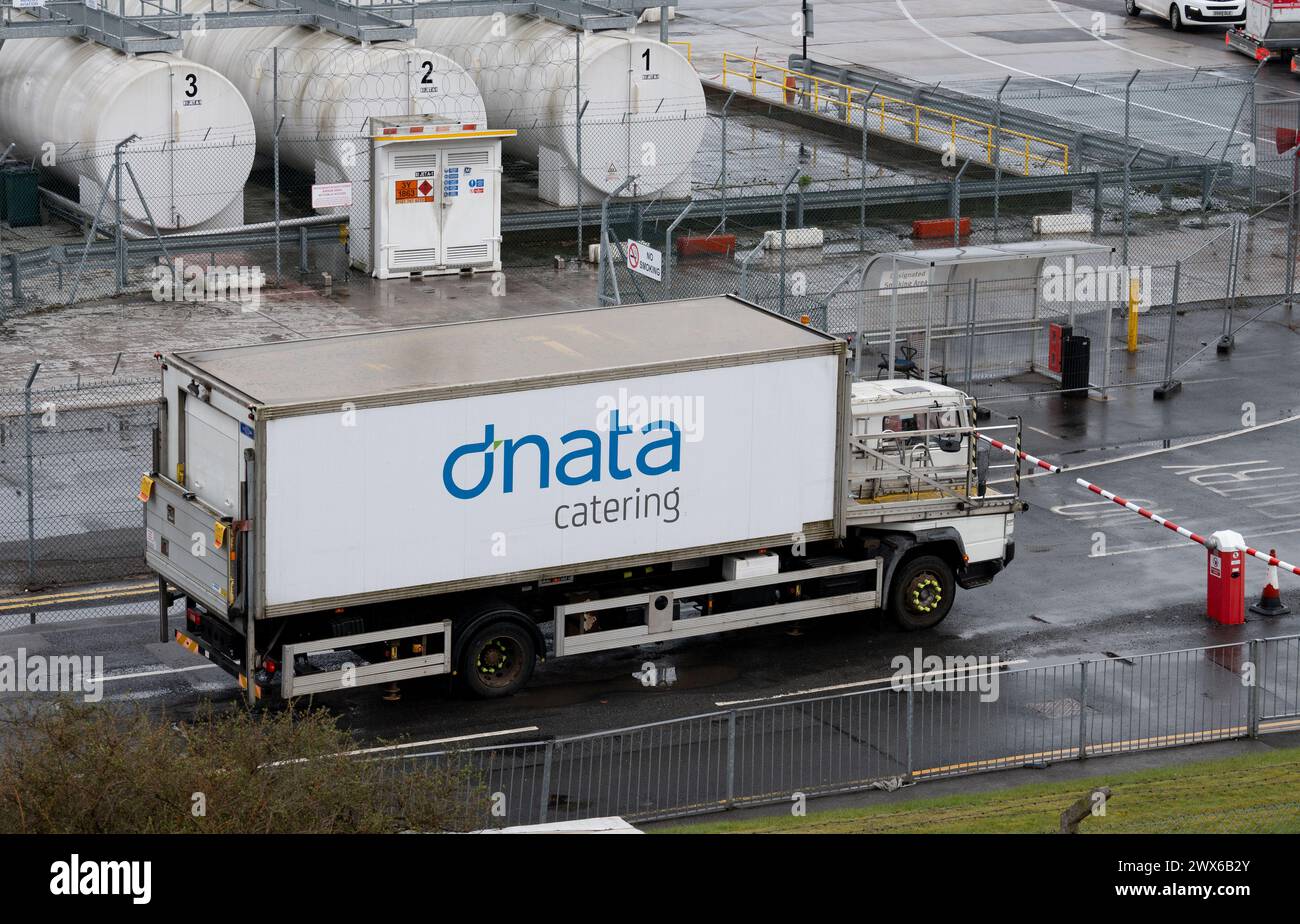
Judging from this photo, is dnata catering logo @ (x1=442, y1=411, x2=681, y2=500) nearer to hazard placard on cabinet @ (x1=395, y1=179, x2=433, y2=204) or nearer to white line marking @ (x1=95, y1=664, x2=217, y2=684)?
white line marking @ (x1=95, y1=664, x2=217, y2=684)

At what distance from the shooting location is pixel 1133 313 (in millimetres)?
31656

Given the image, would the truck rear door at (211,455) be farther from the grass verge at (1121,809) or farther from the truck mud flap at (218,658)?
the grass verge at (1121,809)

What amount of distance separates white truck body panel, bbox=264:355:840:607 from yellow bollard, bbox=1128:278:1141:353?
1288 centimetres

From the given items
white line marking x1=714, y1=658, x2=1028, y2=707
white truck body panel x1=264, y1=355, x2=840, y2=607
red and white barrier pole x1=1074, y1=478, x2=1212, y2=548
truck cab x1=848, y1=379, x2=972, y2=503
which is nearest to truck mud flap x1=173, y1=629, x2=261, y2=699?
white truck body panel x1=264, y1=355, x2=840, y2=607

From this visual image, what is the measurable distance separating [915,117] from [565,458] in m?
27.9

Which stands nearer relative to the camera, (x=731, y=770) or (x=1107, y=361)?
(x=731, y=770)

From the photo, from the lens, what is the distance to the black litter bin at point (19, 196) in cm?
3609

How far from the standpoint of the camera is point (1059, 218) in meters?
38.9

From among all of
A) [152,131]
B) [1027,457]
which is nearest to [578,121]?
[152,131]

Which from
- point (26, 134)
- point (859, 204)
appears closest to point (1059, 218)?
point (859, 204)

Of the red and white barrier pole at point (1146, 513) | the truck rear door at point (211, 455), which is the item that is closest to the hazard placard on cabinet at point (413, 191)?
the red and white barrier pole at point (1146, 513)

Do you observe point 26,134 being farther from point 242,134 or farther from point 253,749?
point 253,749

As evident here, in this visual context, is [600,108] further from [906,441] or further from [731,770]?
[731,770]
